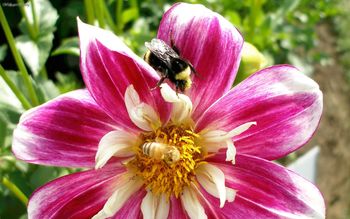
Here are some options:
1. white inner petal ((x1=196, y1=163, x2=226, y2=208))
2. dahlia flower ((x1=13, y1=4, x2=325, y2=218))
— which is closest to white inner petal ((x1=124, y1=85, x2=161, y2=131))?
dahlia flower ((x1=13, y1=4, x2=325, y2=218))

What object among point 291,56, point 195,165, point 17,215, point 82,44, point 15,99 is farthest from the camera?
point 291,56

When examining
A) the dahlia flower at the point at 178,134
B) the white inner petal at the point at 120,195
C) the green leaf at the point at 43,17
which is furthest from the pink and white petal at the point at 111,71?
the green leaf at the point at 43,17

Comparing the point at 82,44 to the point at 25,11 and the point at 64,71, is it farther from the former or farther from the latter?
the point at 64,71

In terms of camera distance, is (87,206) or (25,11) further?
(25,11)

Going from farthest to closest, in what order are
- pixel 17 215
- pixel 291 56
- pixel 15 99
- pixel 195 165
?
1. pixel 291 56
2. pixel 17 215
3. pixel 15 99
4. pixel 195 165

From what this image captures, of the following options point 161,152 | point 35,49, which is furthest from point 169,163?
point 35,49

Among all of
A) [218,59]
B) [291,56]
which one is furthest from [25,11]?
[291,56]
